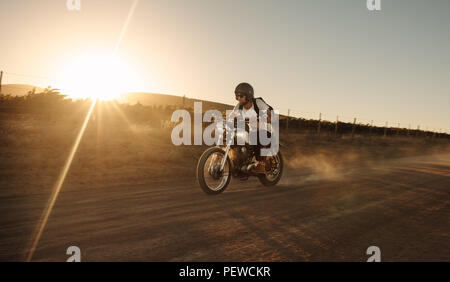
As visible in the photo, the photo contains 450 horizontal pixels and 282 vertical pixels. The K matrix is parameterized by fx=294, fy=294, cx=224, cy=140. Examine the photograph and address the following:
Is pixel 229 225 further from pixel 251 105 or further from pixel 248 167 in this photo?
pixel 251 105

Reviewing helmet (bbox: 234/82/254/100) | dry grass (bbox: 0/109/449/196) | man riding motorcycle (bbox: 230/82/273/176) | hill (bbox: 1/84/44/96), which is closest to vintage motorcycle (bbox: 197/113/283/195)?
man riding motorcycle (bbox: 230/82/273/176)

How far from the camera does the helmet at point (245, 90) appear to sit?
6160 mm

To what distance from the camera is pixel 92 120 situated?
14289 millimetres

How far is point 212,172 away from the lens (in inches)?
222

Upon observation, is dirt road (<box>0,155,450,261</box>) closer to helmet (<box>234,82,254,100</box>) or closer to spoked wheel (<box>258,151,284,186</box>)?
spoked wheel (<box>258,151,284,186</box>)

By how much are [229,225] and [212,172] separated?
2.00 meters

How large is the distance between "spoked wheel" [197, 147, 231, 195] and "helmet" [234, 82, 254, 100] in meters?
1.34

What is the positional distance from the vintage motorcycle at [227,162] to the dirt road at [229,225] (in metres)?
0.29

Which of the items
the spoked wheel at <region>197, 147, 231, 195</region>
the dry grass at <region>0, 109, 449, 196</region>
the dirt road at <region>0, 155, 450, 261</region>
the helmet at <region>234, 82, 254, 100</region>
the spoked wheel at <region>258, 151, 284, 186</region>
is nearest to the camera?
the dirt road at <region>0, 155, 450, 261</region>

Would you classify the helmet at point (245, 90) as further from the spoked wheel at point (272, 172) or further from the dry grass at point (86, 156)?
the dry grass at point (86, 156)

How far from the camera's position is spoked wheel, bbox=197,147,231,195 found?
5461mm

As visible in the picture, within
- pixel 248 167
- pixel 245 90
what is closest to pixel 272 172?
pixel 248 167
